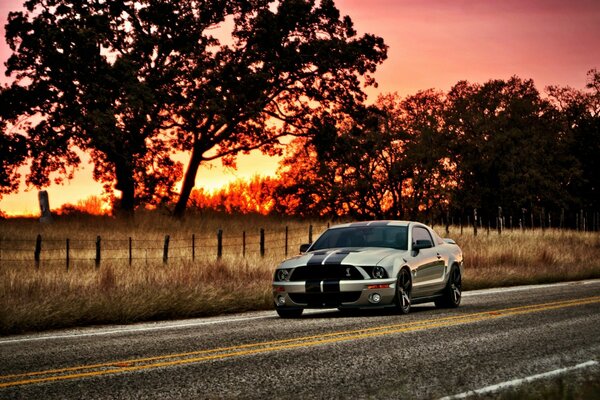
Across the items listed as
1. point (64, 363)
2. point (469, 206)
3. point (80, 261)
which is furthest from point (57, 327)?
point (469, 206)

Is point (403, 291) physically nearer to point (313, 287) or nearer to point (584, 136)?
point (313, 287)

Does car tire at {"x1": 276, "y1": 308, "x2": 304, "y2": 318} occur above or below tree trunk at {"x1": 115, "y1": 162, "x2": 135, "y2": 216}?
below

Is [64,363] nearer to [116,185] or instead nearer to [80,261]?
[80,261]

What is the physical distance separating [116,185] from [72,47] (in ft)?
24.8

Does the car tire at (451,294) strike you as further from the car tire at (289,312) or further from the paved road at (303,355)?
the car tire at (289,312)

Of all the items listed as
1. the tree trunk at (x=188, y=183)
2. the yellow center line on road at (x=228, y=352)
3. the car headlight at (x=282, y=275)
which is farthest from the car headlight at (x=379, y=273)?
the tree trunk at (x=188, y=183)

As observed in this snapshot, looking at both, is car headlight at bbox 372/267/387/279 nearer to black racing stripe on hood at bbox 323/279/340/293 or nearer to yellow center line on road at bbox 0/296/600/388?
black racing stripe on hood at bbox 323/279/340/293

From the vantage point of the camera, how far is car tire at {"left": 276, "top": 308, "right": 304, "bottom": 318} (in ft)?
47.1

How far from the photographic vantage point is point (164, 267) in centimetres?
2295

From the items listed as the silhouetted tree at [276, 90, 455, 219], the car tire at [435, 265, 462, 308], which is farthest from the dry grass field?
the silhouetted tree at [276, 90, 455, 219]

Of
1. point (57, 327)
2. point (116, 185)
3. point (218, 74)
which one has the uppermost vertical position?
point (218, 74)

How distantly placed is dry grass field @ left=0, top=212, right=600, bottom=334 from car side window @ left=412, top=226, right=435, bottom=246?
3.24m

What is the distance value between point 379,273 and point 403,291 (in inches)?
25.5

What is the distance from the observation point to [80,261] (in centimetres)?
3197
